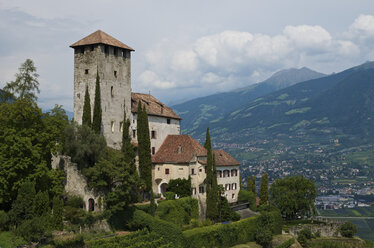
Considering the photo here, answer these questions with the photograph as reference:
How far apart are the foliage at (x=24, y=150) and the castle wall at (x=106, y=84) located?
12.8 metres

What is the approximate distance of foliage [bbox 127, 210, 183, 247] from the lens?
54125mm

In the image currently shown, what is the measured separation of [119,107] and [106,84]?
4540 mm

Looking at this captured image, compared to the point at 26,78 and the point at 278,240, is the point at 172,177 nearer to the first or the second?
the point at 278,240

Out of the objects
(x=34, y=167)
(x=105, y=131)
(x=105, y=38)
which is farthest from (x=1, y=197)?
(x=105, y=38)

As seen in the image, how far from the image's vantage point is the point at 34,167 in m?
51.4

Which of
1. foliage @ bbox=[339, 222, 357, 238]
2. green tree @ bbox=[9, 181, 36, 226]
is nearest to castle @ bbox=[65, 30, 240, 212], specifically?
green tree @ bbox=[9, 181, 36, 226]

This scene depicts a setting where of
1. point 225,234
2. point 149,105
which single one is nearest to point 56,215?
point 225,234

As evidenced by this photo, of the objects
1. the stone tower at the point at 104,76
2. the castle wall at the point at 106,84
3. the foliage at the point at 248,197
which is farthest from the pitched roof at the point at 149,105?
the foliage at the point at 248,197

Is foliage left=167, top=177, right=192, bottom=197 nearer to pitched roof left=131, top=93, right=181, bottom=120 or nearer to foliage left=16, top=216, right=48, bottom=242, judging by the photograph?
pitched roof left=131, top=93, right=181, bottom=120

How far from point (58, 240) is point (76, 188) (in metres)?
11.5

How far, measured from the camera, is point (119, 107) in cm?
7094

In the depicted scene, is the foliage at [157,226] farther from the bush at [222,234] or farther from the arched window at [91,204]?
the arched window at [91,204]

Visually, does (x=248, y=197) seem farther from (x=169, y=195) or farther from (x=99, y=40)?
(x=99, y=40)

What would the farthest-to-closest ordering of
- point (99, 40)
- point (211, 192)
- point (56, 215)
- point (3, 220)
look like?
1. point (99, 40)
2. point (211, 192)
3. point (56, 215)
4. point (3, 220)
